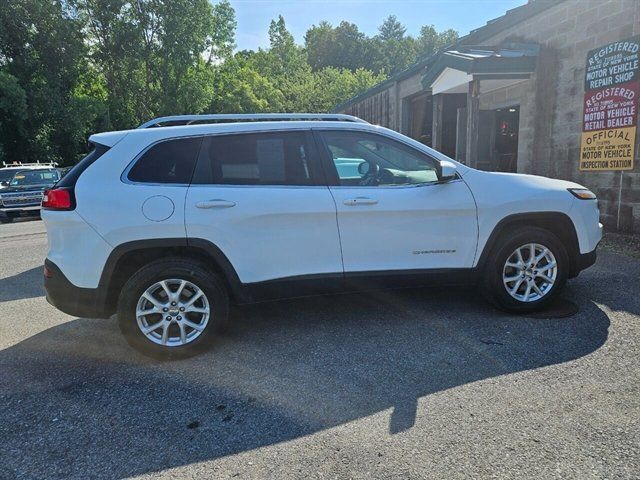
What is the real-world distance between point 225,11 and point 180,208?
35.2m

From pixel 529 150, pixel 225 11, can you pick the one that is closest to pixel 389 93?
pixel 529 150

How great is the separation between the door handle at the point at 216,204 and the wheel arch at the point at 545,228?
7.37 feet

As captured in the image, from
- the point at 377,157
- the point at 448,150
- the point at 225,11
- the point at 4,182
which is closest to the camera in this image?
the point at 377,157

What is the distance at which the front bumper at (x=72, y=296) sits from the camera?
11.5ft

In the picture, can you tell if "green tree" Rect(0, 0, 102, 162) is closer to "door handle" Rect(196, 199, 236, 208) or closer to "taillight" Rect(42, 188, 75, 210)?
"taillight" Rect(42, 188, 75, 210)

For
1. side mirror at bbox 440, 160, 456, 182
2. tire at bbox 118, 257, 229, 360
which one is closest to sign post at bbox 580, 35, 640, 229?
side mirror at bbox 440, 160, 456, 182

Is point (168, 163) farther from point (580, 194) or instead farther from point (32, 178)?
point (32, 178)

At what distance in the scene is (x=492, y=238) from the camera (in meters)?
4.11

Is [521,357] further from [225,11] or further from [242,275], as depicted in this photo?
[225,11]

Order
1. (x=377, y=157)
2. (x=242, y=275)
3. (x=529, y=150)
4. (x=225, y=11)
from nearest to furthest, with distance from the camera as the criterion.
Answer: (x=242, y=275) → (x=377, y=157) → (x=529, y=150) → (x=225, y=11)

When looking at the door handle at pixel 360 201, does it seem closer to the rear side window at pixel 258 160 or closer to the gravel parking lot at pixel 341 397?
the rear side window at pixel 258 160

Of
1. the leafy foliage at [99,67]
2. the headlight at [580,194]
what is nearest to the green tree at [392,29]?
the leafy foliage at [99,67]

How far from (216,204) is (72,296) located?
1.29 metres

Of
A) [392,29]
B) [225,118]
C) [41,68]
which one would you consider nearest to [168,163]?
[225,118]
